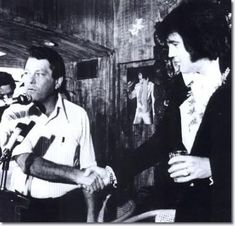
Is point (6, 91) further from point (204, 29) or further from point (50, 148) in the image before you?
point (204, 29)

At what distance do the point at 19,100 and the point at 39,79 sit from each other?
17 centimetres

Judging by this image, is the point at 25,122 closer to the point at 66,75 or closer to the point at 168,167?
the point at 66,75

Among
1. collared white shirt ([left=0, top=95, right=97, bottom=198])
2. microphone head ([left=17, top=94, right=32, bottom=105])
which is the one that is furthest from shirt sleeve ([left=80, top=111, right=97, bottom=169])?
microphone head ([left=17, top=94, right=32, bottom=105])

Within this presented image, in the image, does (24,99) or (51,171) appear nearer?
(51,171)

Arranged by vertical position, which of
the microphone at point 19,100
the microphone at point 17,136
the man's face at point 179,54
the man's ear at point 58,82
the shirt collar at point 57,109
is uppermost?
the man's face at point 179,54

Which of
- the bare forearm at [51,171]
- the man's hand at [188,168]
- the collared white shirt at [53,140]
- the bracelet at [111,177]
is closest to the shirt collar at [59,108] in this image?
the collared white shirt at [53,140]

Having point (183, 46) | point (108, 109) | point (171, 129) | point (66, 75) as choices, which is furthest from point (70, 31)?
point (171, 129)

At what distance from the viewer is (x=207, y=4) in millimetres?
2229

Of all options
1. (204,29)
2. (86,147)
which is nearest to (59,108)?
(86,147)

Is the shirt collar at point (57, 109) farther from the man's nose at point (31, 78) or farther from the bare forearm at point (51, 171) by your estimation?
the bare forearm at point (51, 171)

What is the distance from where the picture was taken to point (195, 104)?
2.22 meters

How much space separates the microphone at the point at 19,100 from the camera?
2346mm

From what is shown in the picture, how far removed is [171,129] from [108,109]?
37 cm

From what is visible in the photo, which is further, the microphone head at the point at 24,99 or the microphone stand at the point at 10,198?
the microphone head at the point at 24,99
